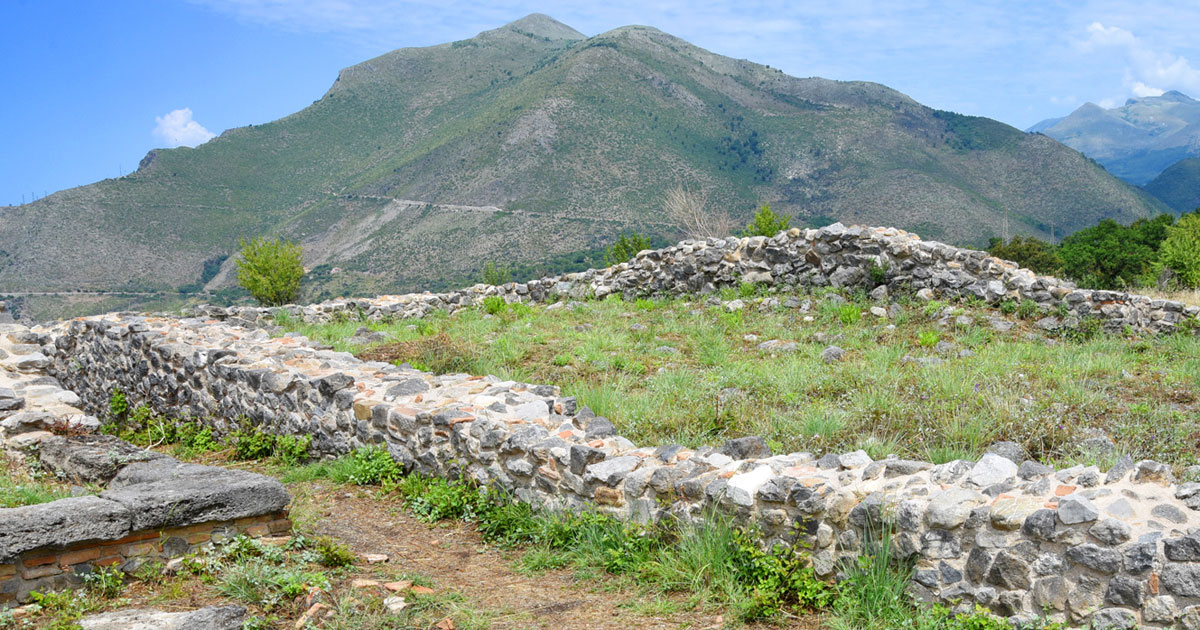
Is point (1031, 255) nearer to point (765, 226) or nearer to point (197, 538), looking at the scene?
point (765, 226)

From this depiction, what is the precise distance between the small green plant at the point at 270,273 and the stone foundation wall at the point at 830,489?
22.8 meters

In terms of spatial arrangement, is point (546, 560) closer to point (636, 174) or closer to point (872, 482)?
point (872, 482)

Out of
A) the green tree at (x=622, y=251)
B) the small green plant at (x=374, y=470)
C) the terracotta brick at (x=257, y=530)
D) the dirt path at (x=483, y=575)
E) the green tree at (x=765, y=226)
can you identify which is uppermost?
the green tree at (x=765, y=226)

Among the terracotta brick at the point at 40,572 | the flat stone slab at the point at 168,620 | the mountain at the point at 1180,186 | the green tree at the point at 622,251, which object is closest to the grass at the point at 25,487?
the terracotta brick at the point at 40,572

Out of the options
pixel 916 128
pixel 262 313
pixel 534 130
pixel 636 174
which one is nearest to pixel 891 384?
pixel 262 313

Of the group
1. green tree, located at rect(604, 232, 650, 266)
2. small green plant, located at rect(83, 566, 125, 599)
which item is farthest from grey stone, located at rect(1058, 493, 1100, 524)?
green tree, located at rect(604, 232, 650, 266)

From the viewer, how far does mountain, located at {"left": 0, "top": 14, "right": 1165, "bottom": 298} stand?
62.3 m

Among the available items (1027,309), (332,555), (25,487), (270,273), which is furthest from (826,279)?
(270,273)

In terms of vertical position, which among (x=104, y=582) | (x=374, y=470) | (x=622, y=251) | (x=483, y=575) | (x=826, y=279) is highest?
(x=622, y=251)

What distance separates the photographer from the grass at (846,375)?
18.9ft

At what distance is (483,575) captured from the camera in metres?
4.49

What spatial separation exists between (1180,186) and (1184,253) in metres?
94.0

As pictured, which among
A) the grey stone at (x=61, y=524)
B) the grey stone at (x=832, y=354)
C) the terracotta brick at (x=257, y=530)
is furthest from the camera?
the grey stone at (x=832, y=354)

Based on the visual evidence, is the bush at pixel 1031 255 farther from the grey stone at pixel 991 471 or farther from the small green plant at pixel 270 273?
the small green plant at pixel 270 273
